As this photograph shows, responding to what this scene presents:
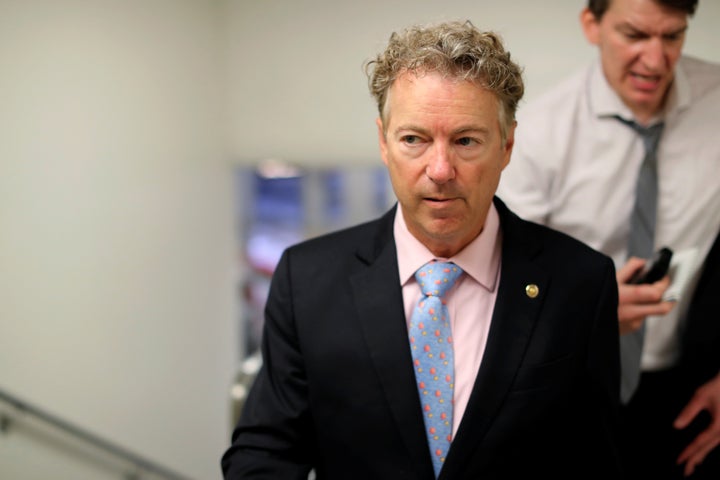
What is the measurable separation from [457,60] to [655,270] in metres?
0.90

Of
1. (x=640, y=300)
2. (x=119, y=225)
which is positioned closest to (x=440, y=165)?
(x=640, y=300)

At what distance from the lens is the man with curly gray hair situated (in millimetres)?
1407

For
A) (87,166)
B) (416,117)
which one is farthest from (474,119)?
(87,166)

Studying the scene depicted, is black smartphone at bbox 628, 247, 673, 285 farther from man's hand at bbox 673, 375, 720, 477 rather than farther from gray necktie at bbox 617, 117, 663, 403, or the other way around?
man's hand at bbox 673, 375, 720, 477

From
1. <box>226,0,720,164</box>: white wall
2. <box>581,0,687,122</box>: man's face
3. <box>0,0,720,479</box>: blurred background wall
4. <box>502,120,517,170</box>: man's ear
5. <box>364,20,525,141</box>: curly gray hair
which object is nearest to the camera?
<box>364,20,525,141</box>: curly gray hair

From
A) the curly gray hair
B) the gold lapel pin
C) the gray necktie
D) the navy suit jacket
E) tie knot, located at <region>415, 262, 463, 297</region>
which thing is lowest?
the navy suit jacket

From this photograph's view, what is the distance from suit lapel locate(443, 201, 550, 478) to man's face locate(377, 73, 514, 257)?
0.16 metres

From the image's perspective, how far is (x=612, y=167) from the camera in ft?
6.73

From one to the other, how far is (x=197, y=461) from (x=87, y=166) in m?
1.67

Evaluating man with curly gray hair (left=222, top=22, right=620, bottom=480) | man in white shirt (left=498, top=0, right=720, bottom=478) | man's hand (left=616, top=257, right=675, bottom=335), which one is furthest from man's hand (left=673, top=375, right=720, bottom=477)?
man with curly gray hair (left=222, top=22, right=620, bottom=480)

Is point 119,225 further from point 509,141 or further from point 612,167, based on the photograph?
point 509,141

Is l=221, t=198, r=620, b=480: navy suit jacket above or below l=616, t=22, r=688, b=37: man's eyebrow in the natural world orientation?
below

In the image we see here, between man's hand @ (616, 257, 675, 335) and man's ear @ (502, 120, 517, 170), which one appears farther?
man's hand @ (616, 257, 675, 335)

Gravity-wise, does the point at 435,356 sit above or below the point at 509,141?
below
